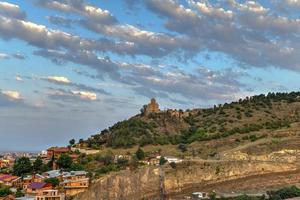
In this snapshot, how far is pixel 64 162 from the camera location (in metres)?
66.6

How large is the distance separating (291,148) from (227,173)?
11077mm

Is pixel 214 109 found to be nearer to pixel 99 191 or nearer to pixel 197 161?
pixel 197 161

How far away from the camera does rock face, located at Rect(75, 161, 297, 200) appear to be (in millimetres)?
54875

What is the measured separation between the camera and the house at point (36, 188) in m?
53.5

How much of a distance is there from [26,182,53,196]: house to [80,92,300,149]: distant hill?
22.7 m

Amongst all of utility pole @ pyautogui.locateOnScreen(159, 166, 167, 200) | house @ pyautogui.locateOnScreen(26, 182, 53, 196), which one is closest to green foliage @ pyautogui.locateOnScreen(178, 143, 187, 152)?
utility pole @ pyautogui.locateOnScreen(159, 166, 167, 200)

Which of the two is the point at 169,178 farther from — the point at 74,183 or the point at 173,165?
the point at 74,183

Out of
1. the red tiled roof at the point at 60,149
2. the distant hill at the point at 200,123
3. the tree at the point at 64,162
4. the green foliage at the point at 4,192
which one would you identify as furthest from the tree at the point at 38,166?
the green foliage at the point at 4,192

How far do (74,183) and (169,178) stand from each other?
1107cm

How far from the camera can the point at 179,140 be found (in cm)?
8125

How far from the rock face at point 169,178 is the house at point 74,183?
4.86 ft

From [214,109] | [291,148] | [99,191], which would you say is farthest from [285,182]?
[214,109]

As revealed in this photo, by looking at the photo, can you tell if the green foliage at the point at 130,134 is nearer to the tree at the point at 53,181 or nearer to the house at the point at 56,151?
the house at the point at 56,151

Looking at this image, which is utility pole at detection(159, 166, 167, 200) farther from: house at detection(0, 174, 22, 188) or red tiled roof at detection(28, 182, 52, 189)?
house at detection(0, 174, 22, 188)
